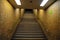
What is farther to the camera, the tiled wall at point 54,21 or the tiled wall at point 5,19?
the tiled wall at point 54,21

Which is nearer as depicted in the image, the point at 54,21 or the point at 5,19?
the point at 5,19

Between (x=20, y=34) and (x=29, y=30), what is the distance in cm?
96

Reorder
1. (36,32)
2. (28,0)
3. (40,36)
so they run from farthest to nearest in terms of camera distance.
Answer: (36,32) < (40,36) < (28,0)

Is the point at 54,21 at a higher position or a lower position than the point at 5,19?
lower

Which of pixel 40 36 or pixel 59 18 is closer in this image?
pixel 59 18

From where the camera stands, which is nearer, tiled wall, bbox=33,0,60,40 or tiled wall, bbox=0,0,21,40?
tiled wall, bbox=0,0,21,40

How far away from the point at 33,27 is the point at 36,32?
3.54ft

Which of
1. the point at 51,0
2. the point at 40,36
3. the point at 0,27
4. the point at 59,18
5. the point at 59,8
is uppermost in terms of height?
the point at 51,0

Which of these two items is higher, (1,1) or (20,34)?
(1,1)

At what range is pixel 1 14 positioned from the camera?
4766 mm

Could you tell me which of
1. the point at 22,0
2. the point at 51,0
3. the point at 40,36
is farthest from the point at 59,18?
the point at 40,36

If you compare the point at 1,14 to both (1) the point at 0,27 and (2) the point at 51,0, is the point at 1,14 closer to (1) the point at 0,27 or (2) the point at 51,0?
(1) the point at 0,27

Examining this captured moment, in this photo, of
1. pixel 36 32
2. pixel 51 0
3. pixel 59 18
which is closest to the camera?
pixel 59 18

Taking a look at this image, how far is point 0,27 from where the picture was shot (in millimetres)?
4641
